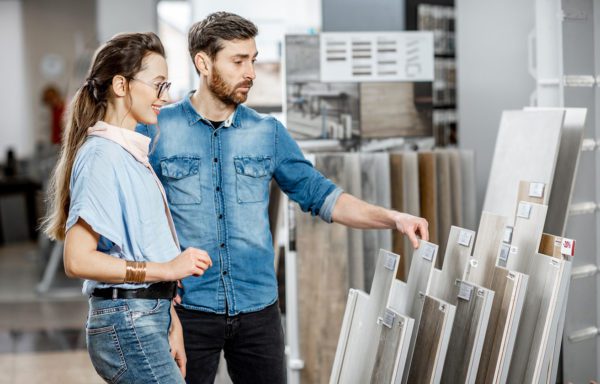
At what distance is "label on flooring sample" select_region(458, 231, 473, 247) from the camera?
260 cm

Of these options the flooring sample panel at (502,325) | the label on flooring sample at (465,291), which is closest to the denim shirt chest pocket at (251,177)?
the label on flooring sample at (465,291)

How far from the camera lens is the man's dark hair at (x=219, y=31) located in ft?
8.56

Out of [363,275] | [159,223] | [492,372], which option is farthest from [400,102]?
[159,223]

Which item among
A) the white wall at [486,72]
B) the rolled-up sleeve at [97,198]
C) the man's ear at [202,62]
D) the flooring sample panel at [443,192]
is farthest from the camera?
the white wall at [486,72]

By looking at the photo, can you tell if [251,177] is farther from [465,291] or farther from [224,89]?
[465,291]

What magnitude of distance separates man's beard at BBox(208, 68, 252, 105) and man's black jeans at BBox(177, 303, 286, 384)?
66cm

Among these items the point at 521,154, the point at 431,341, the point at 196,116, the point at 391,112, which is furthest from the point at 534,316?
the point at 391,112

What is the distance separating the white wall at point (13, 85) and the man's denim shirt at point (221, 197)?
11095 mm

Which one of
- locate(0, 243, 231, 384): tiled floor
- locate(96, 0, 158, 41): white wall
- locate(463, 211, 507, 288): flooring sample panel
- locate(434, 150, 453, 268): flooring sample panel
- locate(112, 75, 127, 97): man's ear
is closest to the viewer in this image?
locate(112, 75, 127, 97): man's ear

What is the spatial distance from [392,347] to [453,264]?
361mm

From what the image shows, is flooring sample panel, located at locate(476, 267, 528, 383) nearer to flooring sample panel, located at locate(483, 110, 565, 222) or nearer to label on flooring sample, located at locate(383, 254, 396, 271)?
label on flooring sample, located at locate(383, 254, 396, 271)

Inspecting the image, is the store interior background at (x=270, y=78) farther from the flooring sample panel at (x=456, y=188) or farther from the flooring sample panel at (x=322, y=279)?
the flooring sample panel at (x=322, y=279)

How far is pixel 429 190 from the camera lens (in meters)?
4.28

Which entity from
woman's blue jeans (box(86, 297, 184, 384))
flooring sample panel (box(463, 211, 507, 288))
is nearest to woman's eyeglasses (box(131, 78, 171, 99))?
woman's blue jeans (box(86, 297, 184, 384))
